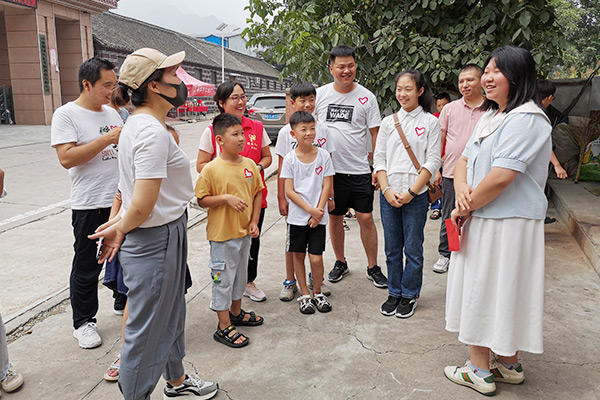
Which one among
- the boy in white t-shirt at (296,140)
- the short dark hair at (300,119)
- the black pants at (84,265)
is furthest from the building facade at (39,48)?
the short dark hair at (300,119)

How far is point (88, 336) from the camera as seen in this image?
2936 millimetres

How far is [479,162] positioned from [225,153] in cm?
147

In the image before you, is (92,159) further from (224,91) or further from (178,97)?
(178,97)

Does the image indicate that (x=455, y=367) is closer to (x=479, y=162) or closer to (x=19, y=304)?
(x=479, y=162)

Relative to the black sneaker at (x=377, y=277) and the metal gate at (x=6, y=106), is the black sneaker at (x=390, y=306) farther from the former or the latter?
the metal gate at (x=6, y=106)

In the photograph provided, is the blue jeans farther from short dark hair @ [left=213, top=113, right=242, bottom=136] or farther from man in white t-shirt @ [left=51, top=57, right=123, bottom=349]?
man in white t-shirt @ [left=51, top=57, right=123, bottom=349]

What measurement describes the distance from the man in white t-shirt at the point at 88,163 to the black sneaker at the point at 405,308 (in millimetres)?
1955

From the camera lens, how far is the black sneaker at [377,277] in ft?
12.6

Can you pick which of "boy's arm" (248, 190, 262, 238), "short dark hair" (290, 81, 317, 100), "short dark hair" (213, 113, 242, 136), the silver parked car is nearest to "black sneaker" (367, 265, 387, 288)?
"boy's arm" (248, 190, 262, 238)

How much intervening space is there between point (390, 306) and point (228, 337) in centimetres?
117

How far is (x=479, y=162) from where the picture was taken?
7.79 feet

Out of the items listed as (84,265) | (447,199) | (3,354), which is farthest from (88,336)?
(447,199)

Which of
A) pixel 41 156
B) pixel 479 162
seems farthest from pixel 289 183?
pixel 41 156

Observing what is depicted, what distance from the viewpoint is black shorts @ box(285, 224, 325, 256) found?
3400 millimetres
